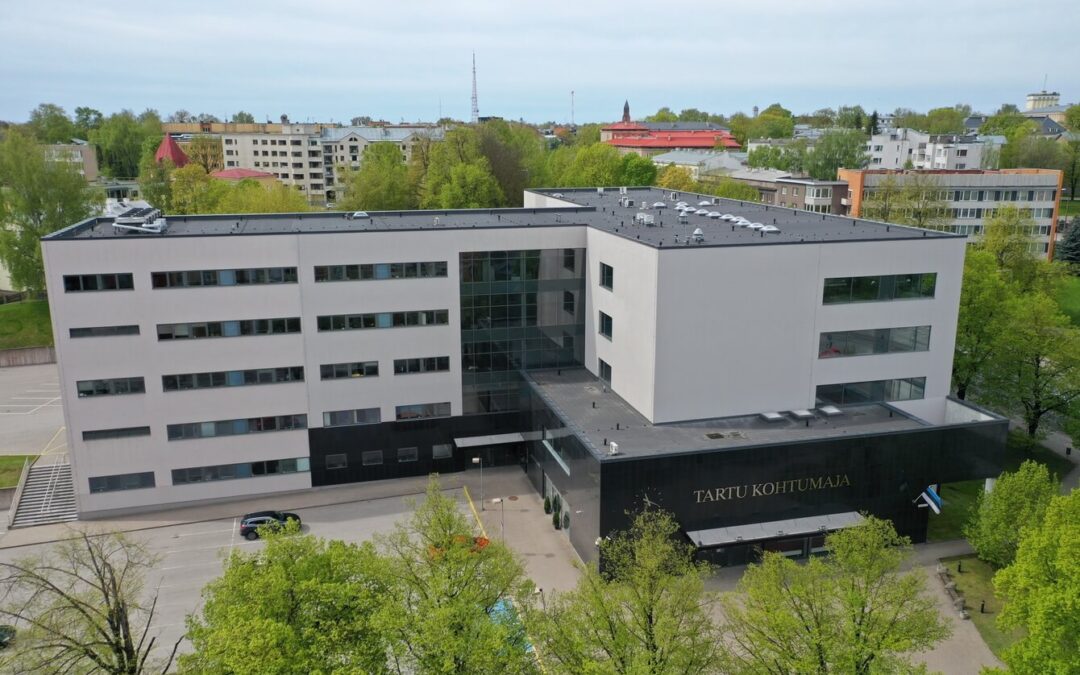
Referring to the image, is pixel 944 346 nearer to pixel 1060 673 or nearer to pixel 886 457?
pixel 886 457

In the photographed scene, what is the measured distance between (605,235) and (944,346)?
18997 millimetres

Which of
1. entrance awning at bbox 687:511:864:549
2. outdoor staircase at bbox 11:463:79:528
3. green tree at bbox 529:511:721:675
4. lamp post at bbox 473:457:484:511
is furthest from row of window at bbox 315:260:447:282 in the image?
green tree at bbox 529:511:721:675

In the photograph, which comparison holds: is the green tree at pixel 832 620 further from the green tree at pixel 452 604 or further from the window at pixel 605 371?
the window at pixel 605 371

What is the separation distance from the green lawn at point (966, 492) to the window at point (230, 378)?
35.4 m

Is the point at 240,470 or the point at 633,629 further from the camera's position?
the point at 240,470

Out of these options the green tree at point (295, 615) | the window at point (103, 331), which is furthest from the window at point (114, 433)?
the green tree at point (295, 615)

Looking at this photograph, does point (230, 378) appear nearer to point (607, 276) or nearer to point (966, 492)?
point (607, 276)

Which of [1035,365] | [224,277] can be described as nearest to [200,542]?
[224,277]

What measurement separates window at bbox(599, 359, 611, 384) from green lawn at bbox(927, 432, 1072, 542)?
1844cm

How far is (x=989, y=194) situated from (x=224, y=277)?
94.2 metres

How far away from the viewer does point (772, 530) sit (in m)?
36.7

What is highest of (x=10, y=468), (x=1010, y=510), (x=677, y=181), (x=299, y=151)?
(x=299, y=151)

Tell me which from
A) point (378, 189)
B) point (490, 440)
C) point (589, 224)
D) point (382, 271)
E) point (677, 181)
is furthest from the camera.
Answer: point (677, 181)

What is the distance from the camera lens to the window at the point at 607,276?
43906 millimetres
